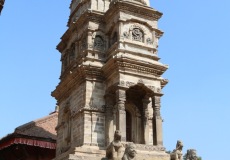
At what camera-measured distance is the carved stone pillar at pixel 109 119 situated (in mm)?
22377

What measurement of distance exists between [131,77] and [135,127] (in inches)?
131

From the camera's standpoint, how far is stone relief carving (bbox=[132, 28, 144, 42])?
24.5m

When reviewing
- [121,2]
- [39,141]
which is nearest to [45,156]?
[39,141]

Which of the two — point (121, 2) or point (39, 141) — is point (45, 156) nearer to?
point (39, 141)

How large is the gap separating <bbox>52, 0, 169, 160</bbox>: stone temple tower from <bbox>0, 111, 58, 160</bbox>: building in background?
405cm

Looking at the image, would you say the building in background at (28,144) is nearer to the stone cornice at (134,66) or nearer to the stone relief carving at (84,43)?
the stone relief carving at (84,43)

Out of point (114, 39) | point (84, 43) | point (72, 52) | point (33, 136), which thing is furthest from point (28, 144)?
point (114, 39)

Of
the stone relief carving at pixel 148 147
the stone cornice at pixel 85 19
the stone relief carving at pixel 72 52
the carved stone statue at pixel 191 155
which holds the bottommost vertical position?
the carved stone statue at pixel 191 155

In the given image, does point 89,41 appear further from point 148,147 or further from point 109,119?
point 148,147

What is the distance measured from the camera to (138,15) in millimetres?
25141

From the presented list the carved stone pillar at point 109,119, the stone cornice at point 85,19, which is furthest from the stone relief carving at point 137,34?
the carved stone pillar at point 109,119

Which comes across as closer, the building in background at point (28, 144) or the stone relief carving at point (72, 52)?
the stone relief carving at point (72, 52)

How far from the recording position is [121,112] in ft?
71.6

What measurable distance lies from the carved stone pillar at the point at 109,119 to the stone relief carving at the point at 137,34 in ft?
13.5
